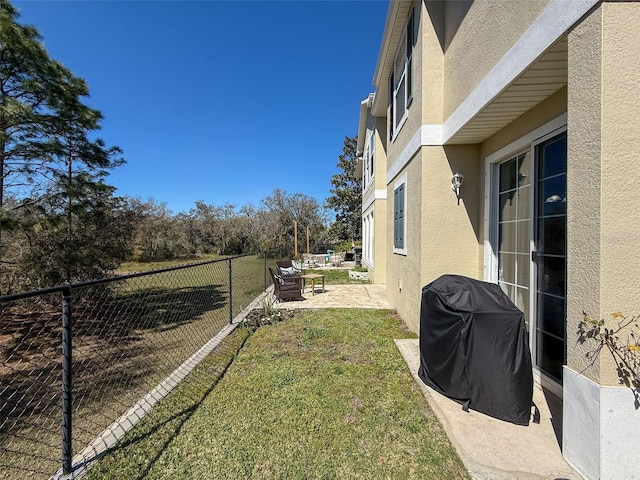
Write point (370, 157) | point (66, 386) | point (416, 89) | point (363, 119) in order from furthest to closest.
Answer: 1. point (363, 119)
2. point (370, 157)
3. point (416, 89)
4. point (66, 386)

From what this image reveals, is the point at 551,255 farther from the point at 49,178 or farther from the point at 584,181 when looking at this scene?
the point at 49,178

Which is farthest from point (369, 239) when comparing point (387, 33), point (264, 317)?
point (387, 33)

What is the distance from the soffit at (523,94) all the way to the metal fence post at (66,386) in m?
4.16

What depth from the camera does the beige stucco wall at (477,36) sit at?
266cm

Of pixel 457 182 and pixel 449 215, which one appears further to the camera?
pixel 449 215

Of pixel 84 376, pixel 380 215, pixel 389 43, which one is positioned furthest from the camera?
pixel 380 215

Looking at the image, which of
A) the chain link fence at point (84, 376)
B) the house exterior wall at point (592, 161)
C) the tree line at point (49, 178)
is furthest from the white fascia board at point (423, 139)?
the tree line at point (49, 178)

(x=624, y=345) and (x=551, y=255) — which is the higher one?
(x=551, y=255)

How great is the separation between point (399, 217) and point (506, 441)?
4.57m

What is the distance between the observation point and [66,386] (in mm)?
2061

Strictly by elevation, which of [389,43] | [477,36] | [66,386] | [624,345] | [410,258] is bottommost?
[66,386]

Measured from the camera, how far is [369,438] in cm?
245

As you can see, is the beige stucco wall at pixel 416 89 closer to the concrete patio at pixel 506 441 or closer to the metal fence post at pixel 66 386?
the concrete patio at pixel 506 441

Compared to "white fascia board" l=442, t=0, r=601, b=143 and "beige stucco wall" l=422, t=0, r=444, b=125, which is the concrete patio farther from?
"beige stucco wall" l=422, t=0, r=444, b=125
